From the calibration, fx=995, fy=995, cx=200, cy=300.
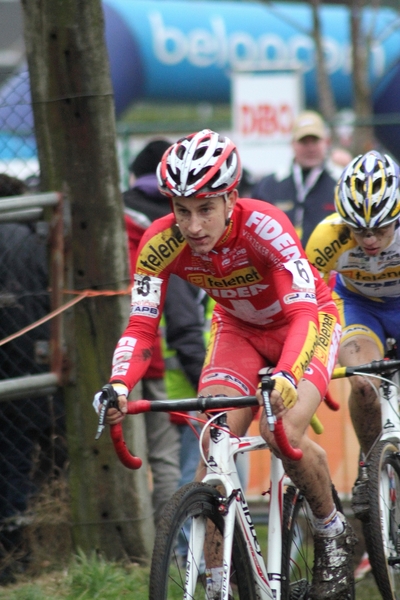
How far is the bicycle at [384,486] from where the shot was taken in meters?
4.70

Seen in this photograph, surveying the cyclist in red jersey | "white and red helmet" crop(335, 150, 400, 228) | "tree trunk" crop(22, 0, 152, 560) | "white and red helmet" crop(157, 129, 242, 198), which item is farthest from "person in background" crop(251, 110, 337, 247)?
"white and red helmet" crop(157, 129, 242, 198)

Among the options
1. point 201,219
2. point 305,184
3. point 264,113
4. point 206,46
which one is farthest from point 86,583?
point 206,46

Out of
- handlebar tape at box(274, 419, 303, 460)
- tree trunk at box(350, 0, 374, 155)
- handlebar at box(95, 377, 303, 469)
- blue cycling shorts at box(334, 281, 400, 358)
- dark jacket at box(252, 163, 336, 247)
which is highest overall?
tree trunk at box(350, 0, 374, 155)

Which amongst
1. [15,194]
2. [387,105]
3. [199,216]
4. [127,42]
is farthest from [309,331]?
[127,42]

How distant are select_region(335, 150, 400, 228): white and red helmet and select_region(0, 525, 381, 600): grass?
2232 mm

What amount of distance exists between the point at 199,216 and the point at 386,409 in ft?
5.43

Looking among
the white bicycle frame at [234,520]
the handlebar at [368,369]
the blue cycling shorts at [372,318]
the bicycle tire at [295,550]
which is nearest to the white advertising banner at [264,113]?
the blue cycling shorts at [372,318]

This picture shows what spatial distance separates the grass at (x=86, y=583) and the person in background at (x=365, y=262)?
128 cm

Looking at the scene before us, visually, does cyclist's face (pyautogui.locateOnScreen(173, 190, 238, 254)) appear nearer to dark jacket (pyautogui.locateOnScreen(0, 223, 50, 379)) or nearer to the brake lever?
the brake lever

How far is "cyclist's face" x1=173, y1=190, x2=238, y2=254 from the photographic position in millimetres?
4191

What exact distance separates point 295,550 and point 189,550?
101 centimetres

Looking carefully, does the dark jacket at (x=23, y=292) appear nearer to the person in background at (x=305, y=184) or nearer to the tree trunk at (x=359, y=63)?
the person in background at (x=305, y=184)

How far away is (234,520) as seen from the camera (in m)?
4.00

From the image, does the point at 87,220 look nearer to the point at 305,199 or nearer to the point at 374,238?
the point at 374,238
